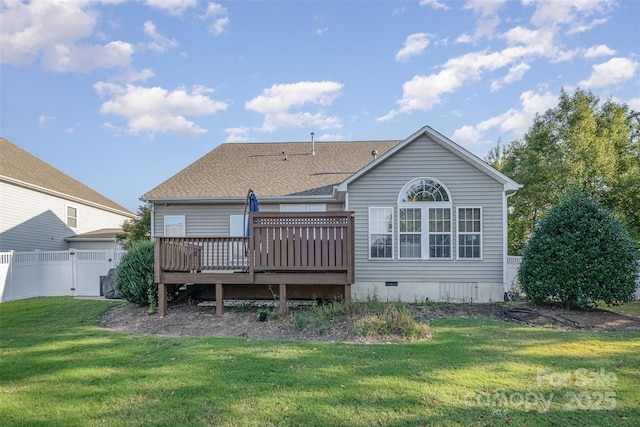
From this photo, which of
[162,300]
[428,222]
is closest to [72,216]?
[162,300]

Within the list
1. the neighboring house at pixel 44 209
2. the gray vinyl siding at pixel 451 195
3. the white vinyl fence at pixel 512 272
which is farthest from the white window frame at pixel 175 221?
the white vinyl fence at pixel 512 272

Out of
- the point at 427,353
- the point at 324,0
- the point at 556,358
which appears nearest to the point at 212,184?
the point at 324,0

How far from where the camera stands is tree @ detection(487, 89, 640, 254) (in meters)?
14.7

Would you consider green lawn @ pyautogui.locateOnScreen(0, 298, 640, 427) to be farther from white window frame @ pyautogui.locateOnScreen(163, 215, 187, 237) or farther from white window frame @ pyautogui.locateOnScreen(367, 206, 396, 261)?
white window frame @ pyautogui.locateOnScreen(163, 215, 187, 237)

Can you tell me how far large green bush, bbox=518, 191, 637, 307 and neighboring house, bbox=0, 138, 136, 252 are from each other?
18.0 m

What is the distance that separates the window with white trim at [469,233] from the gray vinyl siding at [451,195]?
12 centimetres

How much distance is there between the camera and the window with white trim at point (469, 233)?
9.30 meters

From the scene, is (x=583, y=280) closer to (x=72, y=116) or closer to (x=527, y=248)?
(x=527, y=248)

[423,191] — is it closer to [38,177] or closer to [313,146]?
[313,146]

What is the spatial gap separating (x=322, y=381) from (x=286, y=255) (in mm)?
3971

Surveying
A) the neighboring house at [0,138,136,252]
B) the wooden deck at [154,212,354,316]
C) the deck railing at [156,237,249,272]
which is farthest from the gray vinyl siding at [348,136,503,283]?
the neighboring house at [0,138,136,252]

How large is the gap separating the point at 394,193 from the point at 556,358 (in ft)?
18.2

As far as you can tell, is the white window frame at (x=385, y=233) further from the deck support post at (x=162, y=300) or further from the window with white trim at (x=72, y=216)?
the window with white trim at (x=72, y=216)

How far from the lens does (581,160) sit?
49.3 ft
